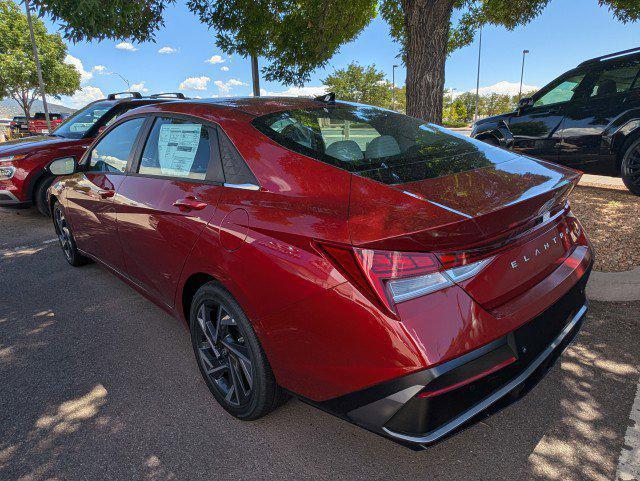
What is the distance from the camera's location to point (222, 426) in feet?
7.78

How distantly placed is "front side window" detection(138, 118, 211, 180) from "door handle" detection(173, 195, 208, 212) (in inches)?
5.8

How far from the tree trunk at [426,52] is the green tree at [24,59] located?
3730 centimetres

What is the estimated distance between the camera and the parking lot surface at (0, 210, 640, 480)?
2.06 meters

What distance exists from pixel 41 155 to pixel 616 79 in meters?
8.68

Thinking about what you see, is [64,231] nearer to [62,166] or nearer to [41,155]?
[62,166]

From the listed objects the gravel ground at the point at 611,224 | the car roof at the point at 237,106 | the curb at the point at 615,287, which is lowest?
the curb at the point at 615,287

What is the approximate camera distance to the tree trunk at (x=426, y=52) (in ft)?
18.4

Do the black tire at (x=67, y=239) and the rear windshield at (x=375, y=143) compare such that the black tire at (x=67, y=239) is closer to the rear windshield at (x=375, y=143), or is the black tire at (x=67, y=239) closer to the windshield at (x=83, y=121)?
the windshield at (x=83, y=121)

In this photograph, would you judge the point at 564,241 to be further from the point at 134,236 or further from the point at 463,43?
the point at 463,43

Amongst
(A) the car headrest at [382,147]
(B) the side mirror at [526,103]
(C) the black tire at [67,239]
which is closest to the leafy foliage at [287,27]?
(B) the side mirror at [526,103]

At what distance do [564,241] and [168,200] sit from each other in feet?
7.49

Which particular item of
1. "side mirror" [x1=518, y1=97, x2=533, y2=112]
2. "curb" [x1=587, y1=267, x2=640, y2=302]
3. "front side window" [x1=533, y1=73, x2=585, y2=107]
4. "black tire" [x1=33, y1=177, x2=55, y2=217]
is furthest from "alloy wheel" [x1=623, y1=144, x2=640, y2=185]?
"black tire" [x1=33, y1=177, x2=55, y2=217]

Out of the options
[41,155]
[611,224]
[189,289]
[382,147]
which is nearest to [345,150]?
[382,147]

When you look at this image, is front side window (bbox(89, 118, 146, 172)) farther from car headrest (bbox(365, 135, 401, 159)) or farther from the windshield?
the windshield
